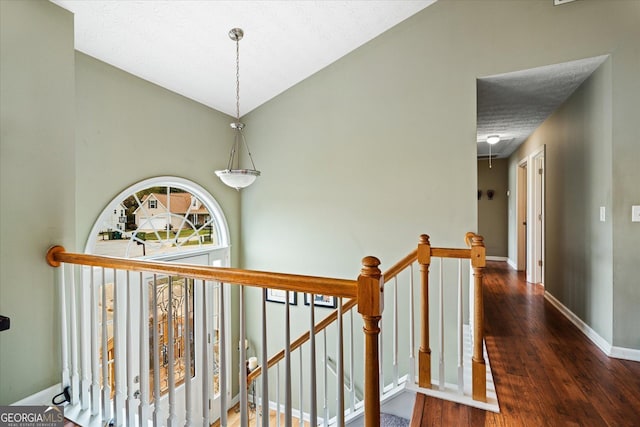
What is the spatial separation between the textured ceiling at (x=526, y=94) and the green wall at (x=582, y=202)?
11 cm

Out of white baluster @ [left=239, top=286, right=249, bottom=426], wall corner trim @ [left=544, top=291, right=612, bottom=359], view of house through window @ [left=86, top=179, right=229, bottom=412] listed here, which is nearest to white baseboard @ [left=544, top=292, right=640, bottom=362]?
wall corner trim @ [left=544, top=291, right=612, bottom=359]

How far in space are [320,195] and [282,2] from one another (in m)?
1.96

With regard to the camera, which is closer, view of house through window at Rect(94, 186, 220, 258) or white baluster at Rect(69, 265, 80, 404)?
white baluster at Rect(69, 265, 80, 404)

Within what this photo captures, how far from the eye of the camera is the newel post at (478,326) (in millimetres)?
1844

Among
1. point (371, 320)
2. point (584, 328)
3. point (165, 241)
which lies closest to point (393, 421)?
point (371, 320)

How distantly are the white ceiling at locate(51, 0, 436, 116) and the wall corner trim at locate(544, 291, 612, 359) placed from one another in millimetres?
3449

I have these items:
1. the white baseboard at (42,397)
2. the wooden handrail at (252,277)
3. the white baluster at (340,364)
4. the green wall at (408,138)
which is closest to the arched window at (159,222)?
the green wall at (408,138)

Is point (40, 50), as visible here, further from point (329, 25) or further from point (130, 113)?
point (329, 25)

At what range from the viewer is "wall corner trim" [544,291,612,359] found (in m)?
2.48

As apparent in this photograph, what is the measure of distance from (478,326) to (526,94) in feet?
8.74

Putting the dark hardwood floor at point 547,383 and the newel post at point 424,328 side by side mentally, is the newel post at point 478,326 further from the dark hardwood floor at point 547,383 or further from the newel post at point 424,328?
the newel post at point 424,328

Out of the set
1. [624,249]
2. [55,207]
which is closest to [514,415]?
[624,249]

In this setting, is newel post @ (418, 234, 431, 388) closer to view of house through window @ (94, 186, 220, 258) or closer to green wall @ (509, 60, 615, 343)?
green wall @ (509, 60, 615, 343)

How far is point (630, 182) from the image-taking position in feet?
7.86
